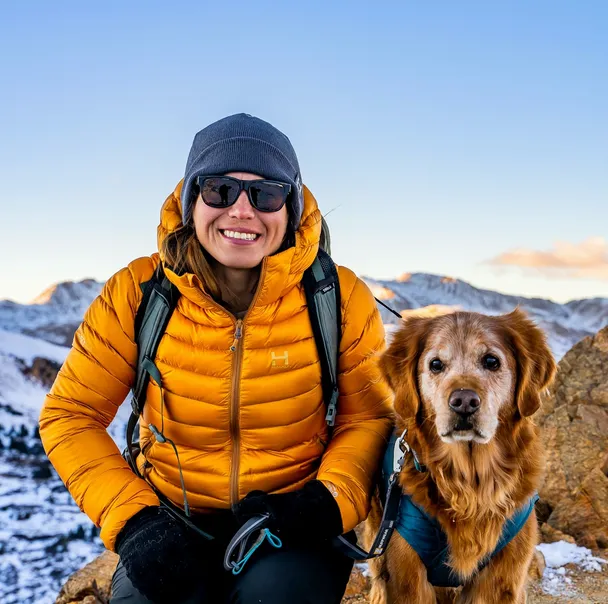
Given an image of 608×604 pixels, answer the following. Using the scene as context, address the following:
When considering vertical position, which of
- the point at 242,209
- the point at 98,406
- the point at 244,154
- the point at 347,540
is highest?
the point at 244,154

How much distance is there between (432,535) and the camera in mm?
2725

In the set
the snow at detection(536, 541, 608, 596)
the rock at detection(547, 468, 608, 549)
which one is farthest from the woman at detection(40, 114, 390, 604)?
the rock at detection(547, 468, 608, 549)

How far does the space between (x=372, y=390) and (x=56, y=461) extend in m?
1.63

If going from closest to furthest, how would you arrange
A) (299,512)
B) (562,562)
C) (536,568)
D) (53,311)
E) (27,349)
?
(299,512), (536,568), (562,562), (27,349), (53,311)

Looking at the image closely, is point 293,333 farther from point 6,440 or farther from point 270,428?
point 6,440

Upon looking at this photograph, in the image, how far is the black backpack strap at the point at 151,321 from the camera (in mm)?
2811

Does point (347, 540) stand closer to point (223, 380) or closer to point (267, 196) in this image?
point (223, 380)

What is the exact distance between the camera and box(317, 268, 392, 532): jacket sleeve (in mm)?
2768

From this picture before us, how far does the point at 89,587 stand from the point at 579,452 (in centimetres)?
405

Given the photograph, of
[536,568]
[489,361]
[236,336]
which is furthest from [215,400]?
[536,568]

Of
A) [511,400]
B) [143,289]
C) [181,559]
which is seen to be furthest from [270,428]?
[511,400]

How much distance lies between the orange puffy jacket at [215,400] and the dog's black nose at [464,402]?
567 millimetres

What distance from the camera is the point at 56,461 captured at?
2.74m

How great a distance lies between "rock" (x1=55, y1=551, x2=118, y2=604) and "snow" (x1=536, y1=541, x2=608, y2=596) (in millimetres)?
3088
